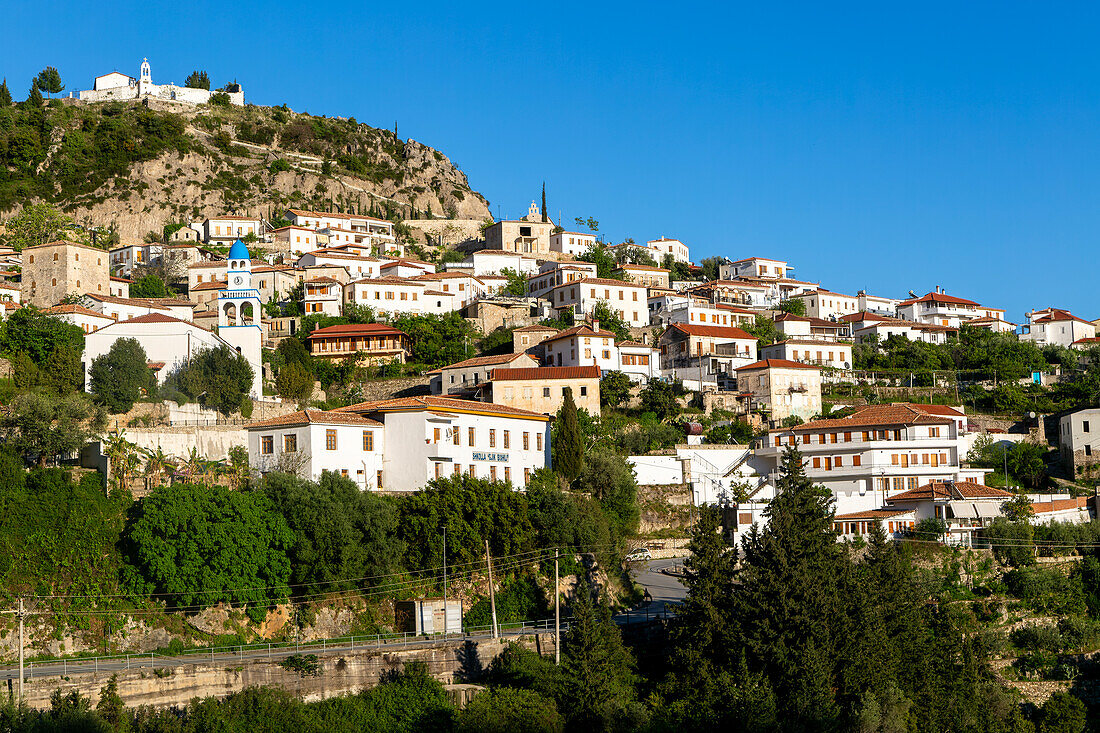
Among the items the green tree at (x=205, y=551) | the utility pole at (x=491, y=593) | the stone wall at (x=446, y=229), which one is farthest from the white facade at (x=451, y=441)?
the stone wall at (x=446, y=229)

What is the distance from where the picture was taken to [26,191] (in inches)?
4636

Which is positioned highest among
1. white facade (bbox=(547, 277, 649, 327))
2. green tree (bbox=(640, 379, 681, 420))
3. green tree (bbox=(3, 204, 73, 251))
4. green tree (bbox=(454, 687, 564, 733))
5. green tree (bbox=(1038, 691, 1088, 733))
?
green tree (bbox=(3, 204, 73, 251))

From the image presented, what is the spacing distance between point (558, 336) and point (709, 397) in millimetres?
10084

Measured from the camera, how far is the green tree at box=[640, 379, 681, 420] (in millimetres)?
67750

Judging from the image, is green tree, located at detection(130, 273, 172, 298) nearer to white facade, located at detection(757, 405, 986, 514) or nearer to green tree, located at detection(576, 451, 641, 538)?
green tree, located at detection(576, 451, 641, 538)

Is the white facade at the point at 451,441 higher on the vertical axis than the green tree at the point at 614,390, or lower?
lower

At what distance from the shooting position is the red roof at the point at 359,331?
76750 mm

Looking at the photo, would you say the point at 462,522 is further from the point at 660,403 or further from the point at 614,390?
the point at 614,390

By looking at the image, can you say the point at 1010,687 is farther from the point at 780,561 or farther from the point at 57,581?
the point at 57,581

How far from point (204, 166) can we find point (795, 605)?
101801 millimetres

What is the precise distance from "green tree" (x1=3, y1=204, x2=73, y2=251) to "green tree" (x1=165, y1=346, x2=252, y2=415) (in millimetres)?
37009

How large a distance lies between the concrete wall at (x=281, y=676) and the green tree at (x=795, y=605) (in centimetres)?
749

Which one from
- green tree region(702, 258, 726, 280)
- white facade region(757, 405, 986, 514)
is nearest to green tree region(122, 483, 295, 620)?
white facade region(757, 405, 986, 514)

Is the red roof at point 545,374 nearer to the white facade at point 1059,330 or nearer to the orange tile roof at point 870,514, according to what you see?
the orange tile roof at point 870,514
